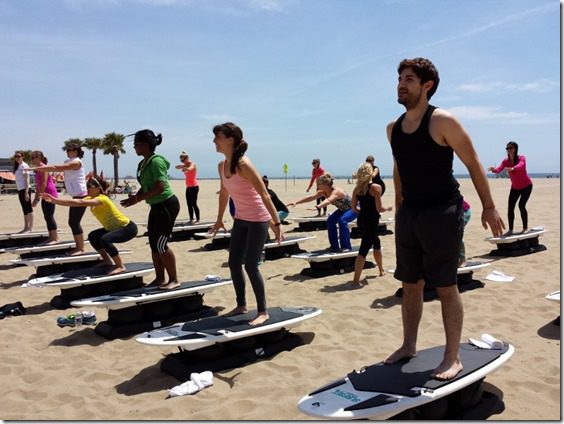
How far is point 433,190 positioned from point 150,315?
3.81 metres

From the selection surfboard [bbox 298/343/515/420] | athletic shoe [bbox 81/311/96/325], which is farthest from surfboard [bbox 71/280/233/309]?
surfboard [bbox 298/343/515/420]

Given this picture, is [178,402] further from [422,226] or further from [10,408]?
[422,226]

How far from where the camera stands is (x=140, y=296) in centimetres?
537

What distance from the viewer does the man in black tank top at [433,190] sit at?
3127mm

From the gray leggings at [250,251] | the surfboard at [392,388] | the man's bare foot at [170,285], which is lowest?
the surfboard at [392,388]

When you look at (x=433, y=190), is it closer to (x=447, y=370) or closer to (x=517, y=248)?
(x=447, y=370)

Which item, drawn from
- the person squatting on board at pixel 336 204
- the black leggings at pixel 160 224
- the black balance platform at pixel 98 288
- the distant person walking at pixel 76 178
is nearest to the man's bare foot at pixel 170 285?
the black leggings at pixel 160 224

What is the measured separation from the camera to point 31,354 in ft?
15.8

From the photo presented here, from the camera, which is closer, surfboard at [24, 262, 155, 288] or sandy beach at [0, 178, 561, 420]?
sandy beach at [0, 178, 561, 420]

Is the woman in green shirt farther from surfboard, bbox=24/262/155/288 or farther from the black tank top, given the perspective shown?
the black tank top

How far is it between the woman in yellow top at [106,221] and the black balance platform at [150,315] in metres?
1.10

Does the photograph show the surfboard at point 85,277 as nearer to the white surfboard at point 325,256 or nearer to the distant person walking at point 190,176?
the white surfboard at point 325,256

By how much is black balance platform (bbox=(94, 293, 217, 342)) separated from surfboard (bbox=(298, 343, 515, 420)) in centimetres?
289

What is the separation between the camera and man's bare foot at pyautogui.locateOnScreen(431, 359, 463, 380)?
123 inches
